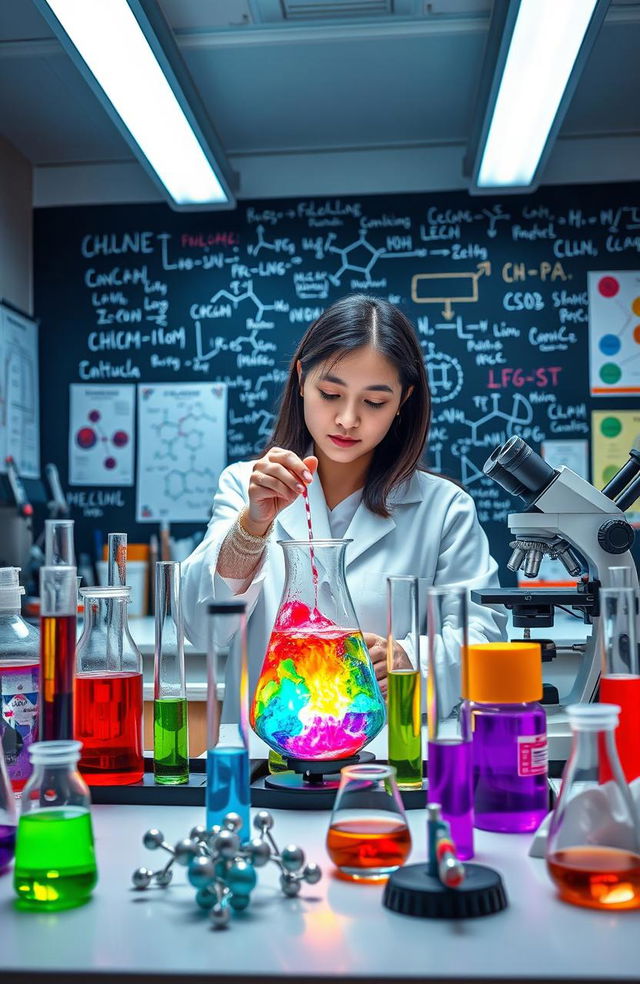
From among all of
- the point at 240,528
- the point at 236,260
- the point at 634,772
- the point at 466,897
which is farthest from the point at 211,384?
the point at 466,897

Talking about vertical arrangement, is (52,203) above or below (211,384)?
above

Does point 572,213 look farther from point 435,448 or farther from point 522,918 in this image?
point 522,918

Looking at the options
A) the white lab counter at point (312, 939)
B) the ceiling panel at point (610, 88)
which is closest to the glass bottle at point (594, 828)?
the white lab counter at point (312, 939)

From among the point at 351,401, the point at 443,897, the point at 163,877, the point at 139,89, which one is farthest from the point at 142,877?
the point at 139,89

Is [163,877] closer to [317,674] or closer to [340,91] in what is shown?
[317,674]

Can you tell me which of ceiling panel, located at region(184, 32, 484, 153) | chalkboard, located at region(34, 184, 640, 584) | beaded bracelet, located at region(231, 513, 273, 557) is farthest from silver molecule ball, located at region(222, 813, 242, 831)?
chalkboard, located at region(34, 184, 640, 584)

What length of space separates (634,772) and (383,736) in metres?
0.53

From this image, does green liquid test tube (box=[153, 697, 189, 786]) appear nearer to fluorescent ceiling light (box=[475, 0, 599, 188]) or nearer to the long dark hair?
the long dark hair

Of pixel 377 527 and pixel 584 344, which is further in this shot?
pixel 584 344

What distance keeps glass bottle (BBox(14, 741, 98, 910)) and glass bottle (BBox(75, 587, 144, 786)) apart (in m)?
0.31

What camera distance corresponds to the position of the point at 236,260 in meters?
3.48

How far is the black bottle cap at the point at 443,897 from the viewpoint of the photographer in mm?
744

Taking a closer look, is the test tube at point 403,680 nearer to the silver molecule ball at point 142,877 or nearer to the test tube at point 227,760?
the test tube at point 227,760

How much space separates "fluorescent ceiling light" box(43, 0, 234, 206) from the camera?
200 cm
